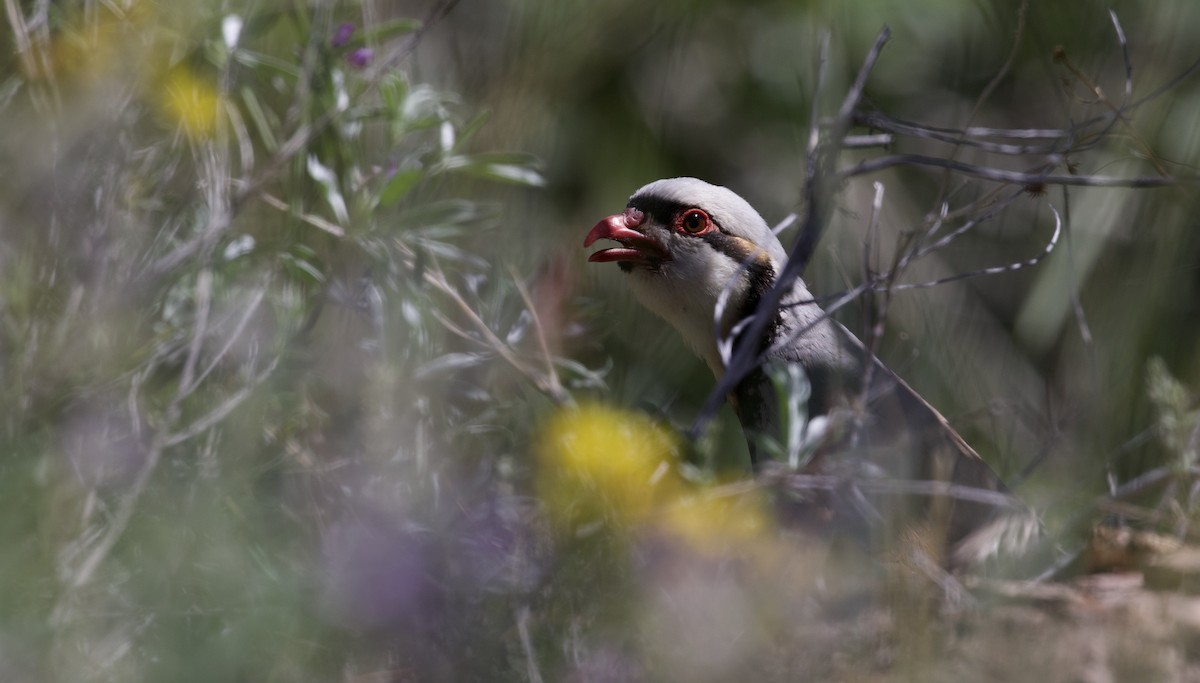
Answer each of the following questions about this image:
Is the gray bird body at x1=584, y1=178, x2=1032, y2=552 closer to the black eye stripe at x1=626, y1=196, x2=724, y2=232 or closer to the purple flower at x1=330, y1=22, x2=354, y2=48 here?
the black eye stripe at x1=626, y1=196, x2=724, y2=232

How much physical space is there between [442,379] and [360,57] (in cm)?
79

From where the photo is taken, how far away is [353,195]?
2918mm

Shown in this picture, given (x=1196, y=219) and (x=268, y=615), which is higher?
(x=1196, y=219)

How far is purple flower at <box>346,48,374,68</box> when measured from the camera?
2.88m

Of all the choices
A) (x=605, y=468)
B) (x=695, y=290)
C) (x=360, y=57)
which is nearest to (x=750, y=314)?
(x=695, y=290)

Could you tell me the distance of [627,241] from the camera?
11.1 ft

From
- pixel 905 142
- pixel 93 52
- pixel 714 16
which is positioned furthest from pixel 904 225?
pixel 93 52

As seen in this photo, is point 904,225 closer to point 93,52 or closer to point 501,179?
point 501,179

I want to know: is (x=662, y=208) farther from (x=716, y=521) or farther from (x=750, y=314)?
(x=716, y=521)

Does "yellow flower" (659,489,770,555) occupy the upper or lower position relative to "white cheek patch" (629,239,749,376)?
upper

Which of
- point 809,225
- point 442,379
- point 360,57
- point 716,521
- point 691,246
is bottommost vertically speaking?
point 442,379

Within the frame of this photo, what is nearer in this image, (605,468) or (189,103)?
(605,468)

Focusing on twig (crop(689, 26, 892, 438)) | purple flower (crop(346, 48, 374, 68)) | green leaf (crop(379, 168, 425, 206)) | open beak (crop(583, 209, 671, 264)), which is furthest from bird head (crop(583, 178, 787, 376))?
twig (crop(689, 26, 892, 438))

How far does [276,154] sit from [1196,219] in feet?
7.41
